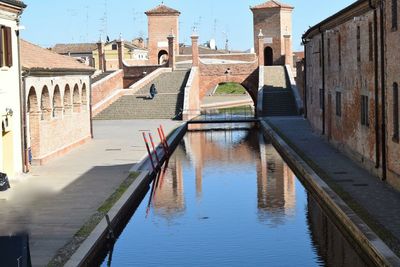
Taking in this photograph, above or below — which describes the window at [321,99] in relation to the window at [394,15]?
below

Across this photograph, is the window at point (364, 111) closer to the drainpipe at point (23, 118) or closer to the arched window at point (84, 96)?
the drainpipe at point (23, 118)

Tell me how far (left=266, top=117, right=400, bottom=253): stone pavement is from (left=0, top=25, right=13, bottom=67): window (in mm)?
9523

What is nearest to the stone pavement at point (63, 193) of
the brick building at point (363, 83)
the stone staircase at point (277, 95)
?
the brick building at point (363, 83)

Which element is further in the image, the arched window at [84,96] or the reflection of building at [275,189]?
the arched window at [84,96]

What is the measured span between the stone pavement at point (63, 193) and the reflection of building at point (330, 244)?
472 centimetres

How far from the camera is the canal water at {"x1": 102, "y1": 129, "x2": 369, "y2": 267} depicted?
1410cm

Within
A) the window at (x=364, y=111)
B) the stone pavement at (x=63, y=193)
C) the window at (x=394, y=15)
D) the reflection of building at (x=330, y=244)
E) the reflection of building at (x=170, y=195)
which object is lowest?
the reflection of building at (x=330, y=244)

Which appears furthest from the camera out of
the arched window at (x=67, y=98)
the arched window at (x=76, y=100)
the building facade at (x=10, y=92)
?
the arched window at (x=76, y=100)

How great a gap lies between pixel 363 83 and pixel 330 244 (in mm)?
9894

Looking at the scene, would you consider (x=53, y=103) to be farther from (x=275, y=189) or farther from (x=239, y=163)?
(x=275, y=189)

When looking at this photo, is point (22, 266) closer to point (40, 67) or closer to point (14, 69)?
point (14, 69)

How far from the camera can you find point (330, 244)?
14.9m

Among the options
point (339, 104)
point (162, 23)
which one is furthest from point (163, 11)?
point (339, 104)

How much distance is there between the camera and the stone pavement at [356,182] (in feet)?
49.9
